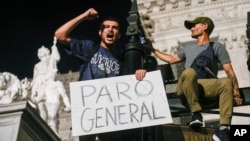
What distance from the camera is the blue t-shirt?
530 centimetres

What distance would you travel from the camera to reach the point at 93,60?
5.36m

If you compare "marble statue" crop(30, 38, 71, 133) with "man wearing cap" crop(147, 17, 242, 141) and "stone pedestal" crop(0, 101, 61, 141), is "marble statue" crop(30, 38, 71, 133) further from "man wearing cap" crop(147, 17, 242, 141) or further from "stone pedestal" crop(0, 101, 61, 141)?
"man wearing cap" crop(147, 17, 242, 141)

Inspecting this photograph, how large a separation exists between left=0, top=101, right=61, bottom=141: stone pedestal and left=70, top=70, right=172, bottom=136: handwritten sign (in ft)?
3.71

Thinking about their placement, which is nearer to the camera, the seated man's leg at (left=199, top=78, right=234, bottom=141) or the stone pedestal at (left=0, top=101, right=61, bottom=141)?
the seated man's leg at (left=199, top=78, right=234, bottom=141)

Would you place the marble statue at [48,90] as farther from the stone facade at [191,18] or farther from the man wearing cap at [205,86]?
the man wearing cap at [205,86]

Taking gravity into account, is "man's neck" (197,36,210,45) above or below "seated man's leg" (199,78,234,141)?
above

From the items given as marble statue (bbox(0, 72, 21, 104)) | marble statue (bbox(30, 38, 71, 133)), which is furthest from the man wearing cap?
marble statue (bbox(0, 72, 21, 104))

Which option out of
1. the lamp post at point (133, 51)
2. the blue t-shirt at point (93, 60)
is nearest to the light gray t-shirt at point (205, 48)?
the lamp post at point (133, 51)

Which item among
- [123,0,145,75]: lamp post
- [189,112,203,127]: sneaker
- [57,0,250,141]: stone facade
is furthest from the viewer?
[57,0,250,141]: stone facade

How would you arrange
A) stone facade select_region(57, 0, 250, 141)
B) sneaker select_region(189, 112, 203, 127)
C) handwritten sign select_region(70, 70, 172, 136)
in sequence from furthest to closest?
stone facade select_region(57, 0, 250, 141), handwritten sign select_region(70, 70, 172, 136), sneaker select_region(189, 112, 203, 127)

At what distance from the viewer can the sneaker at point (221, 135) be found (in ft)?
14.5

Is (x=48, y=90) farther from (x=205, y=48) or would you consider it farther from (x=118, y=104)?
(x=118, y=104)

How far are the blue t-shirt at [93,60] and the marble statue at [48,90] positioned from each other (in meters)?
11.9

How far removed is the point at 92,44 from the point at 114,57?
1.00 ft
